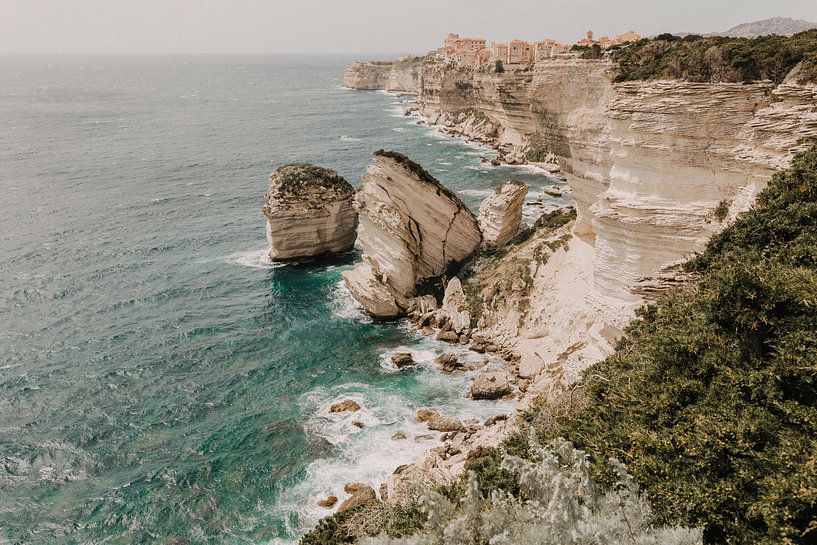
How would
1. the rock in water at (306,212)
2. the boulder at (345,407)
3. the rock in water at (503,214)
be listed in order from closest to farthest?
the boulder at (345,407) → the rock in water at (503,214) → the rock in water at (306,212)

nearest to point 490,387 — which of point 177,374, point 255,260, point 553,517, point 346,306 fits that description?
point 346,306

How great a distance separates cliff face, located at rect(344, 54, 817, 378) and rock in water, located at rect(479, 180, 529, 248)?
555 cm

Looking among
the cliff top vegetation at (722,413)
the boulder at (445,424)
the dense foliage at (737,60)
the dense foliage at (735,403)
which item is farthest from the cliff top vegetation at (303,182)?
the dense foliage at (735,403)

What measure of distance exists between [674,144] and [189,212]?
53.8 m

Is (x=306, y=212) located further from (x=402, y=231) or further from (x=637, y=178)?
(x=637, y=178)

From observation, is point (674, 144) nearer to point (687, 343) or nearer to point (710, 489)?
point (687, 343)

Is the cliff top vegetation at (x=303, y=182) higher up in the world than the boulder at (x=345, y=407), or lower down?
higher up

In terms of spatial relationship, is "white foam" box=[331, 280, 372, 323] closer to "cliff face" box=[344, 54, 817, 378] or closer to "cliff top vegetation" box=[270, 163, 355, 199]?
"cliff top vegetation" box=[270, 163, 355, 199]

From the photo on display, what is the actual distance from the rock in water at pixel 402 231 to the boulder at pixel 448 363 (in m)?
7.55

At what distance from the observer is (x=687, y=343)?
1478cm

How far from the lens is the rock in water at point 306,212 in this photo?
1864 inches

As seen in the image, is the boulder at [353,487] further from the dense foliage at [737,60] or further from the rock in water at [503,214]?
the rock in water at [503,214]

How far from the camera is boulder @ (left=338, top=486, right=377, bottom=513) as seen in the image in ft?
71.9

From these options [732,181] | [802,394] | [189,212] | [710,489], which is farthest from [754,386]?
[189,212]
